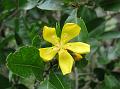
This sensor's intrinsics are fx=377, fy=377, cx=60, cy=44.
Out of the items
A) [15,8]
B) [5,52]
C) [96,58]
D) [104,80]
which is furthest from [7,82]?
[96,58]

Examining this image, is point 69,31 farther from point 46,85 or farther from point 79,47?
point 46,85

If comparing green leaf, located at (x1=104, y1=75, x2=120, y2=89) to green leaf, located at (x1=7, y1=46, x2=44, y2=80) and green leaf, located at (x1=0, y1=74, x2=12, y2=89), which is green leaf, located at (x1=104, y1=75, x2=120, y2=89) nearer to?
A: green leaf, located at (x1=0, y1=74, x2=12, y2=89)

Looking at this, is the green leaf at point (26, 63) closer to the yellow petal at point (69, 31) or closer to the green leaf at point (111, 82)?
the yellow petal at point (69, 31)

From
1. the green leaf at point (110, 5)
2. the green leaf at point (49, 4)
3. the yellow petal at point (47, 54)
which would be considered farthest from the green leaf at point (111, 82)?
the yellow petal at point (47, 54)

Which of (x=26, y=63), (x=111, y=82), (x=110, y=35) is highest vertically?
(x=26, y=63)

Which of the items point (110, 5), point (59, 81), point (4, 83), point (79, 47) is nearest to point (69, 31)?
point (79, 47)

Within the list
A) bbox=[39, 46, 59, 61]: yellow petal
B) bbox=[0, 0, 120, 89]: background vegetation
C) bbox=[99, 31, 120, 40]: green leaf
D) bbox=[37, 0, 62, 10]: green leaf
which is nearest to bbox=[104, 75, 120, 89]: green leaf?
bbox=[0, 0, 120, 89]: background vegetation
